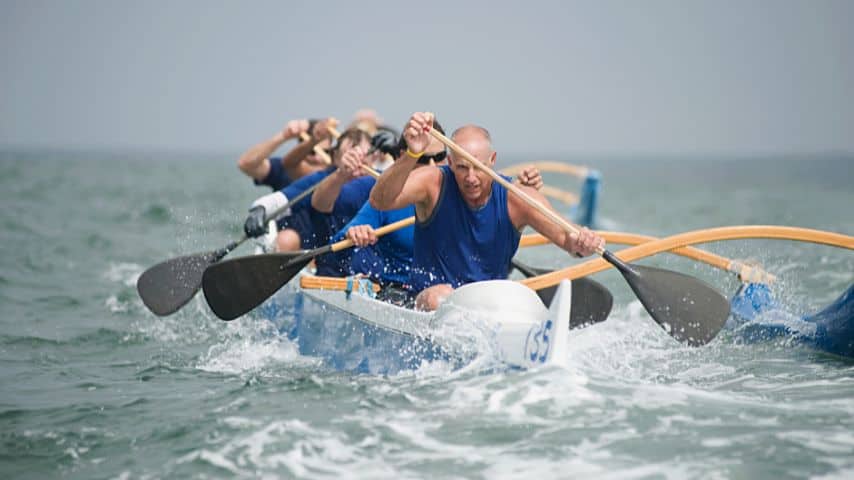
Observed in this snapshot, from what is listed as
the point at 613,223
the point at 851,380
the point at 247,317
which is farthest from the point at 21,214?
the point at 851,380

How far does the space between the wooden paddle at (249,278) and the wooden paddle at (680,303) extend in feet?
4.81

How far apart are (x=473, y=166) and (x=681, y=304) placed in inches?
56.8

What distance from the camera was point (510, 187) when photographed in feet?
18.2

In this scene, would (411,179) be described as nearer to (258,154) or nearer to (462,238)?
(462,238)

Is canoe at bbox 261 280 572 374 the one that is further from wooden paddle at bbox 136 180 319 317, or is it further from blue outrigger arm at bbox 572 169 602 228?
blue outrigger arm at bbox 572 169 602 228

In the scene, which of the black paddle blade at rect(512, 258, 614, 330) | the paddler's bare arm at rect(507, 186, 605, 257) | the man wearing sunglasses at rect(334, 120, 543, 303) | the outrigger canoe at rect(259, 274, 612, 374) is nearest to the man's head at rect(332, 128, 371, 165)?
the man wearing sunglasses at rect(334, 120, 543, 303)

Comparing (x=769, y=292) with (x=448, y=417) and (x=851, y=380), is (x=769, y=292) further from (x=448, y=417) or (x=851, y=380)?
(x=448, y=417)

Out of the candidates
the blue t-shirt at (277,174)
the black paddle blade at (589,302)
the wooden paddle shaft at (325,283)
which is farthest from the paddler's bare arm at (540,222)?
the blue t-shirt at (277,174)

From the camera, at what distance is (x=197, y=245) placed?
594 inches

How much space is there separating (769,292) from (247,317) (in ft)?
12.7

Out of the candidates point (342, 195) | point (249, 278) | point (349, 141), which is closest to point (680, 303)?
point (249, 278)

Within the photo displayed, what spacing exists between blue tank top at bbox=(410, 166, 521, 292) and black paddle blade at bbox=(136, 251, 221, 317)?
2.45 metres

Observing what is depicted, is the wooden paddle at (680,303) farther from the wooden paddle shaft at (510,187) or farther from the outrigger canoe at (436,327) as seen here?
the outrigger canoe at (436,327)

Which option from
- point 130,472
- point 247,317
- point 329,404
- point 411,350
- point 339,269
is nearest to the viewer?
point 130,472
